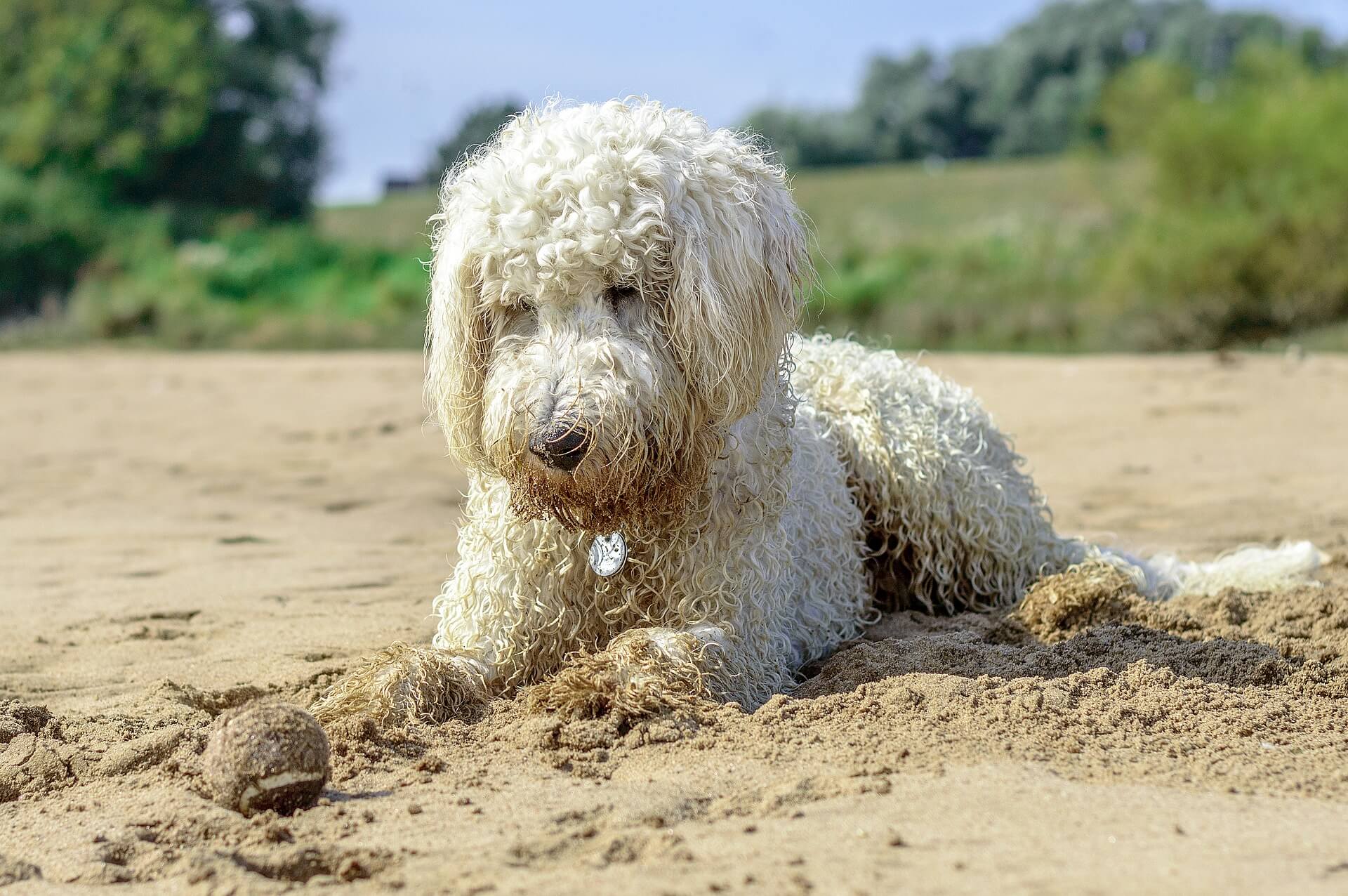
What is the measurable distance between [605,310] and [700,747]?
1.28 m

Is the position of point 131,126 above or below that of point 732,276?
above

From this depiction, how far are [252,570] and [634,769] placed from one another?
12.3 ft

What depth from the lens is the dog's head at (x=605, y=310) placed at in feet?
13.1

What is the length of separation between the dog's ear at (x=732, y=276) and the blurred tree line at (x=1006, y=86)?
5991cm

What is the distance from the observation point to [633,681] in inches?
169

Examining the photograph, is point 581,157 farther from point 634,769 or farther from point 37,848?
point 37,848

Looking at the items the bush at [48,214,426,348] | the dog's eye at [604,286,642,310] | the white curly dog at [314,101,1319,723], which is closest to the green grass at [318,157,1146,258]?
the bush at [48,214,426,348]

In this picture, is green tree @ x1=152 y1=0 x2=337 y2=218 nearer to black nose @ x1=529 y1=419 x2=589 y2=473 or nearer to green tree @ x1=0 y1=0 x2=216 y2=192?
green tree @ x1=0 y1=0 x2=216 y2=192

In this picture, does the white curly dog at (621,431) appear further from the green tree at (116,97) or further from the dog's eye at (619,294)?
the green tree at (116,97)

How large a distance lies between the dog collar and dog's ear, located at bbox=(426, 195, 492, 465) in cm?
50

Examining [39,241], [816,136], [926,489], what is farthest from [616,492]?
[816,136]

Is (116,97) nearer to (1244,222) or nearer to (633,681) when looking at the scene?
(1244,222)

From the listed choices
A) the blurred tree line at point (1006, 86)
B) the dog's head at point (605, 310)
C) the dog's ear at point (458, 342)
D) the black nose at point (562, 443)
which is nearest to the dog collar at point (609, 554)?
the dog's head at point (605, 310)

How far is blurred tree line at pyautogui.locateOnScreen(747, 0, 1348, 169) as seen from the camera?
64.1 meters
